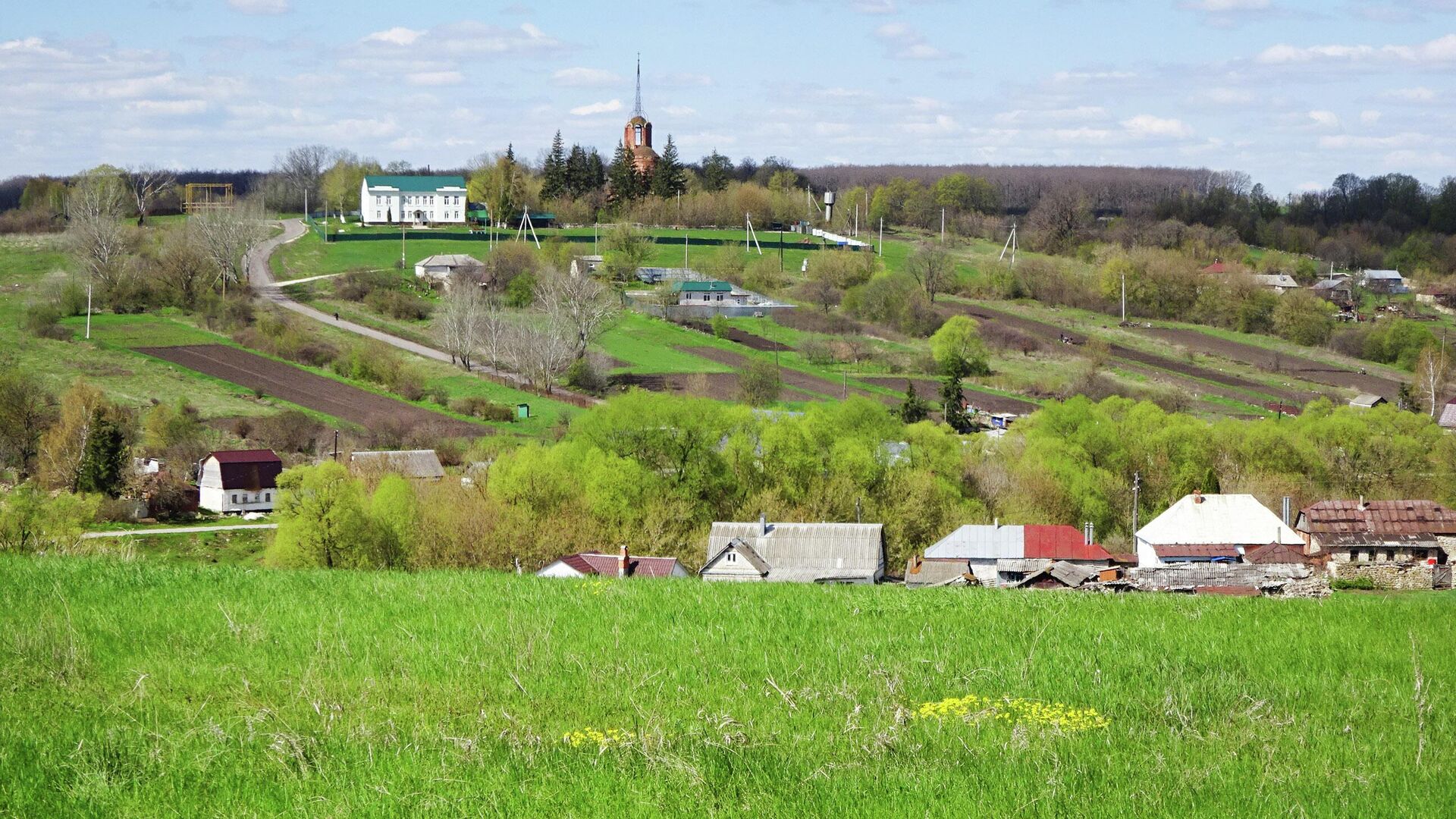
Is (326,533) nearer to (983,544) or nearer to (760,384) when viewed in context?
(983,544)

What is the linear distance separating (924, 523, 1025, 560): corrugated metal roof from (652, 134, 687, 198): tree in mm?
82115

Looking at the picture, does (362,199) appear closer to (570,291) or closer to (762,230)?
(762,230)

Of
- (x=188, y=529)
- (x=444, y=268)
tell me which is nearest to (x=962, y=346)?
(x=444, y=268)

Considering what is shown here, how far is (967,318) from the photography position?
72.8 meters

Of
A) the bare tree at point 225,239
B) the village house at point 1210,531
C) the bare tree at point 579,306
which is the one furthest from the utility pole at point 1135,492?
the bare tree at point 225,239

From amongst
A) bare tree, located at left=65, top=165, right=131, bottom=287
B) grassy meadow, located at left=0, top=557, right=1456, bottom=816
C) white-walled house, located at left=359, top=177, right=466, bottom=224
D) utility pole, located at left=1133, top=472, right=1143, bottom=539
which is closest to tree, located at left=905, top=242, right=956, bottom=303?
white-walled house, located at left=359, top=177, right=466, bottom=224

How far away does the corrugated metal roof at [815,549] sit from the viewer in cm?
3172

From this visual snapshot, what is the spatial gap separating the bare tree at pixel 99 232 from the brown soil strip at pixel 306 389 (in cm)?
1237

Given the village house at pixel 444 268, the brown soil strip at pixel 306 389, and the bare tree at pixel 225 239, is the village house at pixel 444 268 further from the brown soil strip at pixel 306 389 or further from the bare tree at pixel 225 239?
the brown soil strip at pixel 306 389

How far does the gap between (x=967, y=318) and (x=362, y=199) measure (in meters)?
53.5

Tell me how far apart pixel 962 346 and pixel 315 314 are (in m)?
32.9

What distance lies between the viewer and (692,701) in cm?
761

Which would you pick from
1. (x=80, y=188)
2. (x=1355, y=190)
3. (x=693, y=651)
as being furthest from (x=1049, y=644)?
(x=1355, y=190)

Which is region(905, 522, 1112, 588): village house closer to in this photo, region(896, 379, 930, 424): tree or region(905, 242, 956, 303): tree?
region(896, 379, 930, 424): tree
